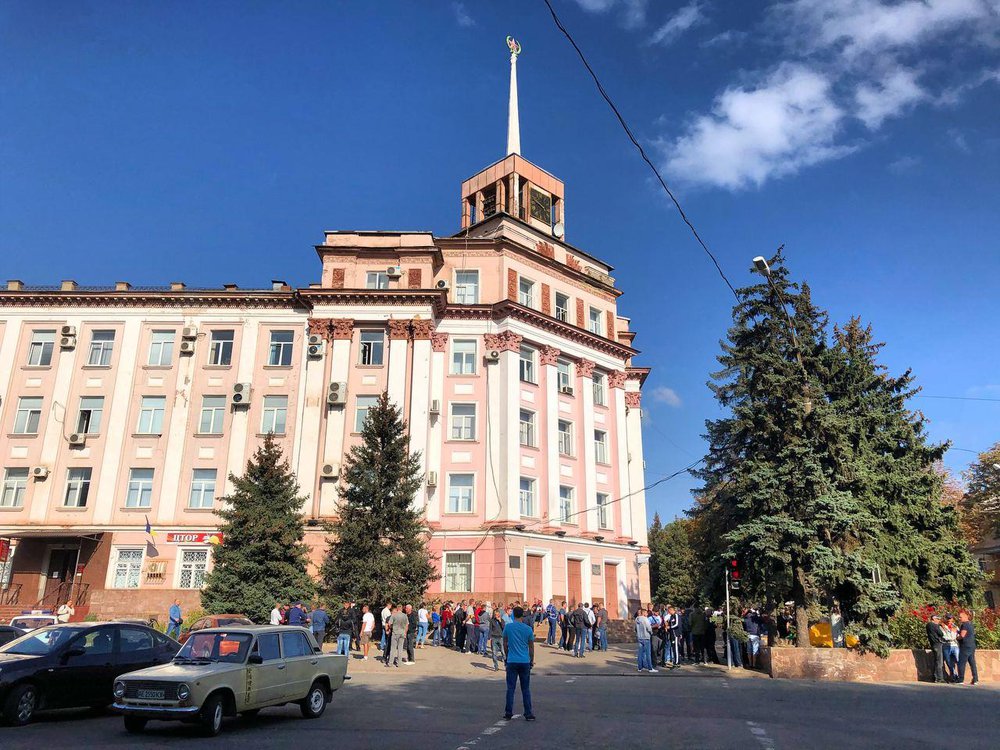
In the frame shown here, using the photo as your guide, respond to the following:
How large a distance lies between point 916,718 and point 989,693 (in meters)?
5.87

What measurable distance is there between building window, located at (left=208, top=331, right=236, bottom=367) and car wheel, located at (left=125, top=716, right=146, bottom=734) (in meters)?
28.2

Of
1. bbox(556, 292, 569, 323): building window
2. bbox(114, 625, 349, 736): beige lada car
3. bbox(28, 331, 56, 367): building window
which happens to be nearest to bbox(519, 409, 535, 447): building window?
bbox(556, 292, 569, 323): building window

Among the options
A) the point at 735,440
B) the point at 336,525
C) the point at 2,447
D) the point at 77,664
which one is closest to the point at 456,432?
the point at 336,525

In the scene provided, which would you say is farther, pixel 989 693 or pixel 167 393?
pixel 167 393

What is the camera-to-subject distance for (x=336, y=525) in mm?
26203

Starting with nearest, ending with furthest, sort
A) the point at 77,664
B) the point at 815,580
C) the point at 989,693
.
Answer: the point at 77,664, the point at 989,693, the point at 815,580

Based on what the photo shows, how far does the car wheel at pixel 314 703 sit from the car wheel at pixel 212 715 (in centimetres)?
193

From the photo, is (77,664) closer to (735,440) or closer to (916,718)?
(916,718)

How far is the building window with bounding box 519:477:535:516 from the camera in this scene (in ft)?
113

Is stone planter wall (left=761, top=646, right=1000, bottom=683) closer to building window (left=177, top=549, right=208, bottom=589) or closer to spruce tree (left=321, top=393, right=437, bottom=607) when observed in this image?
spruce tree (left=321, top=393, right=437, bottom=607)

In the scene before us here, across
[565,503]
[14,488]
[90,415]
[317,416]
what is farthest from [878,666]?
[14,488]

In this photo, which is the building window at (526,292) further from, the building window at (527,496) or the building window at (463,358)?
the building window at (527,496)

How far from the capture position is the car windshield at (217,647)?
33.8 feet

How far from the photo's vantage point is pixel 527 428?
119 feet
